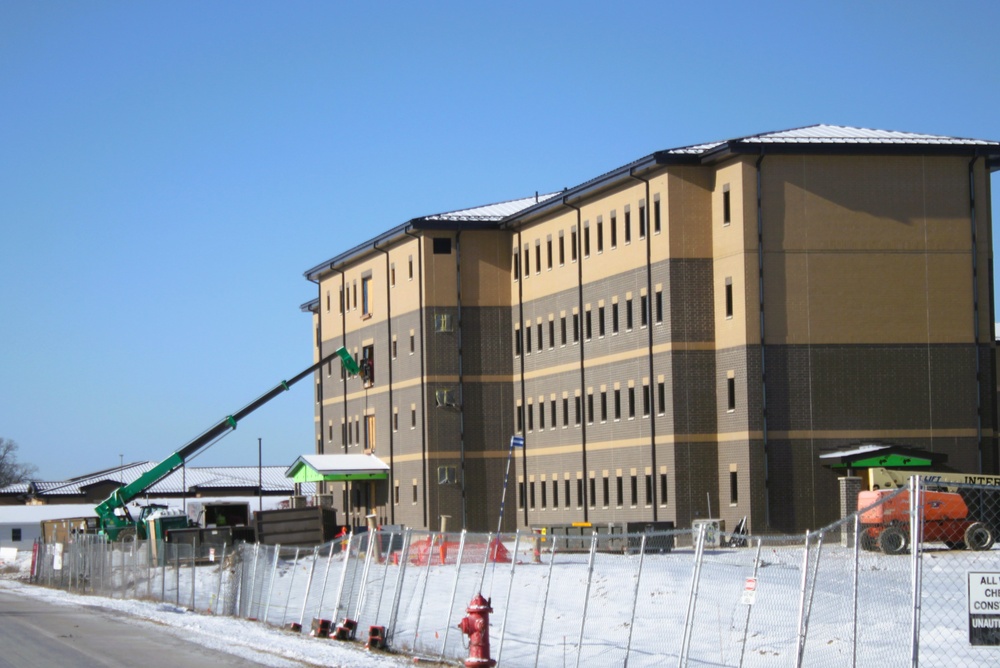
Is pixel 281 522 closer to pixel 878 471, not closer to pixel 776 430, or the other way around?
pixel 776 430

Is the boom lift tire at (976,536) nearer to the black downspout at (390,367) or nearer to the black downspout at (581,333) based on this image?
the black downspout at (581,333)

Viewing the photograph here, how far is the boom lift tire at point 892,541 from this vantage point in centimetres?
3962

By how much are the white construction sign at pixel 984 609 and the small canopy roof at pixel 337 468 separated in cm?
6236

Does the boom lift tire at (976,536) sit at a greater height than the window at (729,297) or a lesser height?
lesser

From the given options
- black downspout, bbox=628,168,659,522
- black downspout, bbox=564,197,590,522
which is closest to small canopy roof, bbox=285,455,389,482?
black downspout, bbox=564,197,590,522

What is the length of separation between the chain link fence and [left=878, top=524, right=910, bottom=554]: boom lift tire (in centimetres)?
8

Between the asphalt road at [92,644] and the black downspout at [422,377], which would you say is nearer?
the asphalt road at [92,644]

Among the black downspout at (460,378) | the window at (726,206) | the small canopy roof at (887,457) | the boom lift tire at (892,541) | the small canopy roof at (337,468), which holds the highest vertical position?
the window at (726,206)

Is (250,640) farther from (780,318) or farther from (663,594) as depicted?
(780,318)

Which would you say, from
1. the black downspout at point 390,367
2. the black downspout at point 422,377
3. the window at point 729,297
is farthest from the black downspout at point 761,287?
the black downspout at point 390,367

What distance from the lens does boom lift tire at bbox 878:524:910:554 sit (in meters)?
39.6

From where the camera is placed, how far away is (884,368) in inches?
2191

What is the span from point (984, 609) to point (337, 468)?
63.5 meters

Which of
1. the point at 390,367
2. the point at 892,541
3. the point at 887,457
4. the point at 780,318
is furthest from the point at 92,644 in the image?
the point at 390,367
